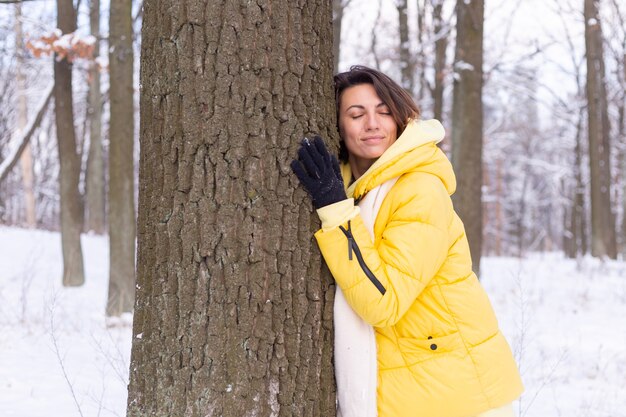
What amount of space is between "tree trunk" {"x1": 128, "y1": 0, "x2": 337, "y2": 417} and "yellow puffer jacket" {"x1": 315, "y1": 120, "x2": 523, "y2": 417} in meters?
0.16

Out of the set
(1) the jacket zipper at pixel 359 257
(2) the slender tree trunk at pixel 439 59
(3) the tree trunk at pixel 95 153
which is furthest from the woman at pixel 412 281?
(3) the tree trunk at pixel 95 153

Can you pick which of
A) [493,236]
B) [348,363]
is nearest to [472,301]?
[348,363]

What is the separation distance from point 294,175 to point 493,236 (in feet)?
138

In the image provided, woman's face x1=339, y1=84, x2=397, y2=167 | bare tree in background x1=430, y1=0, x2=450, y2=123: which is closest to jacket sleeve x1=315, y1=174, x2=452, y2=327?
woman's face x1=339, y1=84, x2=397, y2=167

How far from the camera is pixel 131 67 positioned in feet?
25.5

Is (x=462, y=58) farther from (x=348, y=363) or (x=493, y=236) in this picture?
(x=493, y=236)

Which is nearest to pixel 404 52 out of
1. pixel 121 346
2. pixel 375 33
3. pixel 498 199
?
pixel 375 33

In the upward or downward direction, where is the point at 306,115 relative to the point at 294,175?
upward

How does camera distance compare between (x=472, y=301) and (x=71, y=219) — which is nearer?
(x=472, y=301)

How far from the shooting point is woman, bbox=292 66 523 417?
216 cm

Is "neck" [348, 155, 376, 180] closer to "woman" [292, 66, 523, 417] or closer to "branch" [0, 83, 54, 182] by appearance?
"woman" [292, 66, 523, 417]

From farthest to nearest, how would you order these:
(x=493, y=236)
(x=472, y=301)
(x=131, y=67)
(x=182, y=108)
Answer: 1. (x=493, y=236)
2. (x=131, y=67)
3. (x=472, y=301)
4. (x=182, y=108)

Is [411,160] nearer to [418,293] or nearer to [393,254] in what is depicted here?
[393,254]

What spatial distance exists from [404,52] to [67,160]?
8.48 metres
